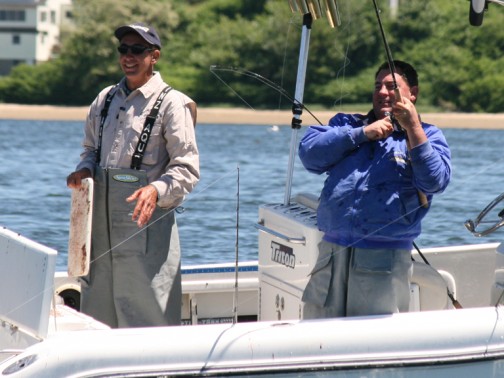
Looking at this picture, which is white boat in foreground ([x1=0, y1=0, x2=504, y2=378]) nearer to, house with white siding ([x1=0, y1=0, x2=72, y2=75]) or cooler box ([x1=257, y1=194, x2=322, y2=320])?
cooler box ([x1=257, y1=194, x2=322, y2=320])

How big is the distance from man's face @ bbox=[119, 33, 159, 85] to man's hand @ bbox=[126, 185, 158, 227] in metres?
0.44

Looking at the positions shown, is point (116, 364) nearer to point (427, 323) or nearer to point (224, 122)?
point (427, 323)

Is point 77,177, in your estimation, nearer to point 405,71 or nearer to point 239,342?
point 239,342

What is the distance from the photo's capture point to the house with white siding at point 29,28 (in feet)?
217

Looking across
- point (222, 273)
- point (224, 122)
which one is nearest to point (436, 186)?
point (222, 273)

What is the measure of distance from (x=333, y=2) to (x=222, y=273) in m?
1.45

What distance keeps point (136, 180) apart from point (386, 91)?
998 mm

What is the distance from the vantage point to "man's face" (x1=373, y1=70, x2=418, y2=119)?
12.7 ft

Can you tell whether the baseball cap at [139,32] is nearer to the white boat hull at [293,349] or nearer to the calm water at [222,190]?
the calm water at [222,190]

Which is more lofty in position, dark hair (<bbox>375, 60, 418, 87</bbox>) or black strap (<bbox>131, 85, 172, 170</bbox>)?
dark hair (<bbox>375, 60, 418, 87</bbox>)

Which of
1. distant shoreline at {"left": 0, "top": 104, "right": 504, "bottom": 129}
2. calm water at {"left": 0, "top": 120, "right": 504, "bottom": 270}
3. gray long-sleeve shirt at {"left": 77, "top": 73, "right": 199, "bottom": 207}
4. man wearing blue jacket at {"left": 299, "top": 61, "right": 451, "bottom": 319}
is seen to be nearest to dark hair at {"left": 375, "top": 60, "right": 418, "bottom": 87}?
man wearing blue jacket at {"left": 299, "top": 61, "right": 451, "bottom": 319}

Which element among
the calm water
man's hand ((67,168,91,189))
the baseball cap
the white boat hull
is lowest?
the calm water

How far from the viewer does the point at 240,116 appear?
39.8 meters

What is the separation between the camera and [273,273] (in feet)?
15.0
